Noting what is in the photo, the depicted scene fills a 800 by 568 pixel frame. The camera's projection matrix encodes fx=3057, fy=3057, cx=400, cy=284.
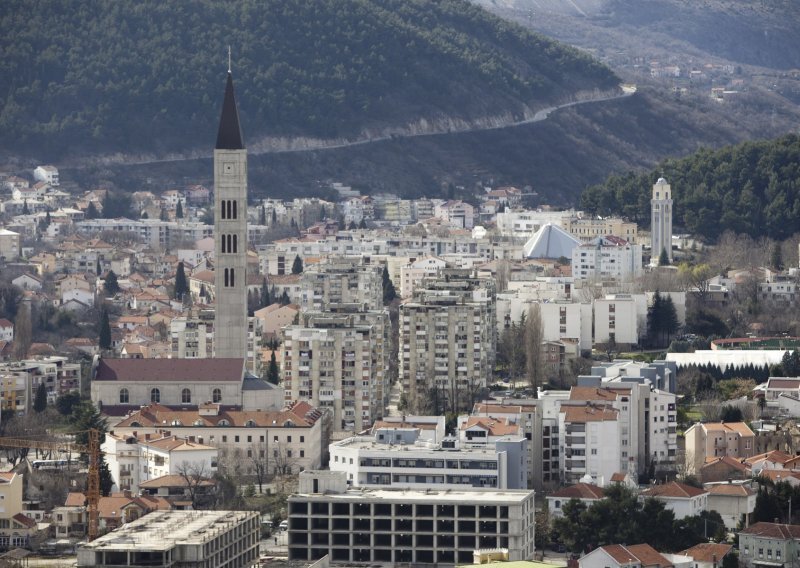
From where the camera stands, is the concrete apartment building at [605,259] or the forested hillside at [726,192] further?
the forested hillside at [726,192]

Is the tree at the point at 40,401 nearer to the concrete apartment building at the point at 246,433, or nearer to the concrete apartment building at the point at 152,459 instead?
the concrete apartment building at the point at 246,433

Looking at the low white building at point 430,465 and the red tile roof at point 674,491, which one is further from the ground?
the low white building at point 430,465

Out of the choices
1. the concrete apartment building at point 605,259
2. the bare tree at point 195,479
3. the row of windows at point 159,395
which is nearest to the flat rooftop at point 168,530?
the bare tree at point 195,479

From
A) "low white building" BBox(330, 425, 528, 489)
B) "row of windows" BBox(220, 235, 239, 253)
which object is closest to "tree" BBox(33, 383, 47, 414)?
"row of windows" BBox(220, 235, 239, 253)

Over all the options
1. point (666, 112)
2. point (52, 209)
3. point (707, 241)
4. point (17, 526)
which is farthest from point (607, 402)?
point (666, 112)

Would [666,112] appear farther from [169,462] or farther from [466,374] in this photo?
[169,462]
